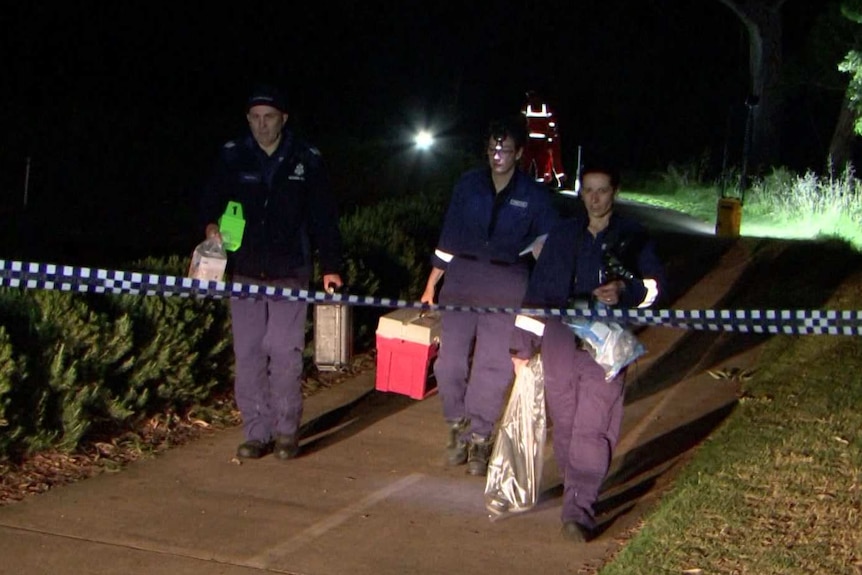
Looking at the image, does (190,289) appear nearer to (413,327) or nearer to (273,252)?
(273,252)

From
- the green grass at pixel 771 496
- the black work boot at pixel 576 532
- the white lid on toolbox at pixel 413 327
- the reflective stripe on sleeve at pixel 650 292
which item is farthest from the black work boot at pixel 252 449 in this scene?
the reflective stripe on sleeve at pixel 650 292

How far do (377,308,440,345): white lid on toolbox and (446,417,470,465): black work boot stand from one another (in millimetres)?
753

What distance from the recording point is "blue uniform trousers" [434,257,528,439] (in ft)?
23.2

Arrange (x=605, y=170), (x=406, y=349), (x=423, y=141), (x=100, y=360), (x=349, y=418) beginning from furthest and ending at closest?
(x=423, y=141) < (x=349, y=418) < (x=406, y=349) < (x=100, y=360) < (x=605, y=170)

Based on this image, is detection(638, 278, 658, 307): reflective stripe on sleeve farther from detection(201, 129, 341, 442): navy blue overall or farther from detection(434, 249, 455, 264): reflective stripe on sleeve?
detection(201, 129, 341, 442): navy blue overall

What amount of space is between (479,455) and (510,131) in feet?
5.51

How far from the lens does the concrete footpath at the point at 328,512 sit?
557 cm

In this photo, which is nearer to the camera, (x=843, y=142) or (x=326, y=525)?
(x=326, y=525)

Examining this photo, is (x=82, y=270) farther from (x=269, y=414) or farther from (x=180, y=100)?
(x=180, y=100)

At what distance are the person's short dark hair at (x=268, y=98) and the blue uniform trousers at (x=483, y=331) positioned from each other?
1.23 metres

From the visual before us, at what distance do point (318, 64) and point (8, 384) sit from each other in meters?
26.1

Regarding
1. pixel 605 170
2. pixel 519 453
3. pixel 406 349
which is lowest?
pixel 519 453

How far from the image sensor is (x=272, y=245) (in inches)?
275

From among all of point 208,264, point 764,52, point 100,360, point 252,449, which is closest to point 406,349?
point 252,449
